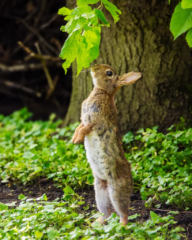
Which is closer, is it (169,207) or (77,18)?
(77,18)

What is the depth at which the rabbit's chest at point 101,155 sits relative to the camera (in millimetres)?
3557

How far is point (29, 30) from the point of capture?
332 inches

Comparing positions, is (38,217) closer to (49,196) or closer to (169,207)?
(49,196)

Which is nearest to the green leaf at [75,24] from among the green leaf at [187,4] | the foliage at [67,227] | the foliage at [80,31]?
the foliage at [80,31]

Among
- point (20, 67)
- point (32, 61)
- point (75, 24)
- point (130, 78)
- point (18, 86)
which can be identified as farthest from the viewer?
point (32, 61)

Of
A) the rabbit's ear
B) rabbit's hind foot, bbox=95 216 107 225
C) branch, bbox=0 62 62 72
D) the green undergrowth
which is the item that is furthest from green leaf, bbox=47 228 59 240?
branch, bbox=0 62 62 72

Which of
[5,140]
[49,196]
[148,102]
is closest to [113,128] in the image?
[49,196]

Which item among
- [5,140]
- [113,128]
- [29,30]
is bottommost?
[113,128]

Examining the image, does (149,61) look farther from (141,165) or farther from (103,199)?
(103,199)

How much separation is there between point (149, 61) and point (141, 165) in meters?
1.45

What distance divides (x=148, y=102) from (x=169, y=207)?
1.69 metres

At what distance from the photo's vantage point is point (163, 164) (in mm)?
4781

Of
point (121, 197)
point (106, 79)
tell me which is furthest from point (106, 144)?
point (106, 79)

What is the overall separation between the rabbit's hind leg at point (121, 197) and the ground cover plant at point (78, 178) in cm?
12
